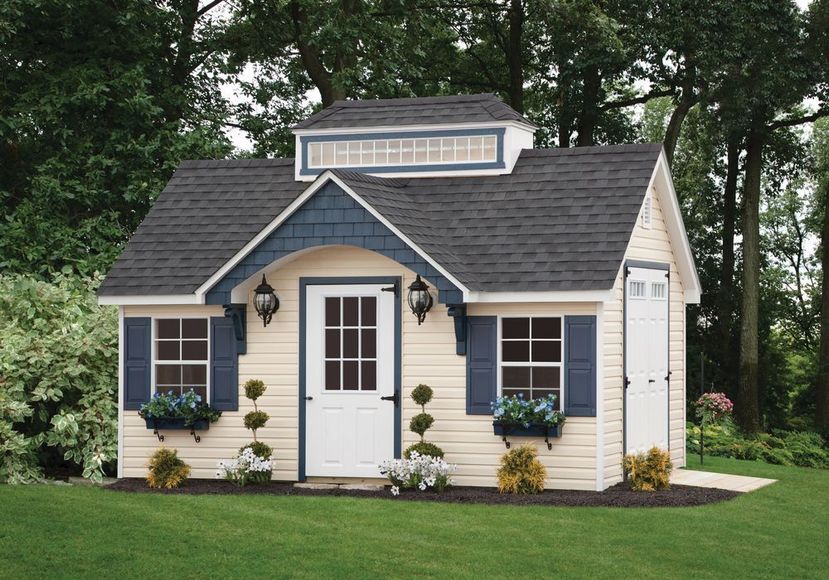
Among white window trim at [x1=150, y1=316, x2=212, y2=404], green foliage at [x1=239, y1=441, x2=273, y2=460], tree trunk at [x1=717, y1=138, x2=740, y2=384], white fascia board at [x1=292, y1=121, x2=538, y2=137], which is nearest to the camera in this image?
green foliage at [x1=239, y1=441, x2=273, y2=460]

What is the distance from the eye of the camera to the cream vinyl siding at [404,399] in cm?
1447

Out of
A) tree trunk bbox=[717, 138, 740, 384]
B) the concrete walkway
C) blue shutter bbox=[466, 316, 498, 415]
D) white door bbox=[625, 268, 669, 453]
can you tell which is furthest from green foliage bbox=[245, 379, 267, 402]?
Answer: tree trunk bbox=[717, 138, 740, 384]

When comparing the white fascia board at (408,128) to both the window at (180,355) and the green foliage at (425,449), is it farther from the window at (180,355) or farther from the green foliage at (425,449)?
the green foliage at (425,449)

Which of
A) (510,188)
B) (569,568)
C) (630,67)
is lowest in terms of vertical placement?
(569,568)

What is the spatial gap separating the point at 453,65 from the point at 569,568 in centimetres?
2060

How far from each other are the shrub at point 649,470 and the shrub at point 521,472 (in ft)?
3.29

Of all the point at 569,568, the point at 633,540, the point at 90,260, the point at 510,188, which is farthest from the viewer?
the point at 90,260

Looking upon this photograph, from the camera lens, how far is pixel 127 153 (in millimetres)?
22344

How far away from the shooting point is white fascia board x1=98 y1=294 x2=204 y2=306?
50.5 ft

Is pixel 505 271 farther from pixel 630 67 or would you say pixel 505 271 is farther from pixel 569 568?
pixel 630 67

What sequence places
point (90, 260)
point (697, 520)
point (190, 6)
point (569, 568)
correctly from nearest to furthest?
point (569, 568), point (697, 520), point (90, 260), point (190, 6)

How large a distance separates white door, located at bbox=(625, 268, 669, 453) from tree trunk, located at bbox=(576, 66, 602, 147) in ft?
37.9

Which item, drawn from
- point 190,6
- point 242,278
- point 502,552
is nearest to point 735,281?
point 190,6

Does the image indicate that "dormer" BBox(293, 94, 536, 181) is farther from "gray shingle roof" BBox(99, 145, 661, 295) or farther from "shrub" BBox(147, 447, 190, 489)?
"shrub" BBox(147, 447, 190, 489)
